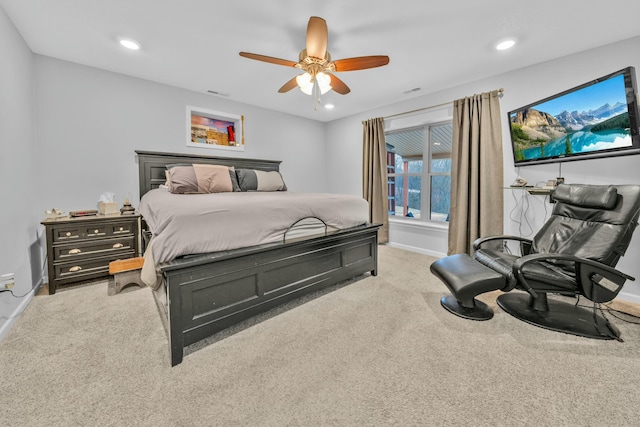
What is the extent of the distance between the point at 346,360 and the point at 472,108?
11.4 feet

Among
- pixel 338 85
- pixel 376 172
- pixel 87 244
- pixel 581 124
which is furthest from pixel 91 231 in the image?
pixel 581 124

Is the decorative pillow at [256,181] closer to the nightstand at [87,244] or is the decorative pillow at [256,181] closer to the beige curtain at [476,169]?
the nightstand at [87,244]

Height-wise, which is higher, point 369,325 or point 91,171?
point 91,171

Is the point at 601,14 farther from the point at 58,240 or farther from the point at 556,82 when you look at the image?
the point at 58,240

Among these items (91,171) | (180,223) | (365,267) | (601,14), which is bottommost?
(365,267)

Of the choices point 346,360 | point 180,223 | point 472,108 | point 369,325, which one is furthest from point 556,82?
point 180,223

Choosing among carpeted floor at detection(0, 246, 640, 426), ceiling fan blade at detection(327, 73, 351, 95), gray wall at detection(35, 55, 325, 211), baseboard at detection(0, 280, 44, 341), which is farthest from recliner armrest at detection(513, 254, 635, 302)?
gray wall at detection(35, 55, 325, 211)

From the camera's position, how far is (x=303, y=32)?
2352mm

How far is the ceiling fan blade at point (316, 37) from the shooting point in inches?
75.5

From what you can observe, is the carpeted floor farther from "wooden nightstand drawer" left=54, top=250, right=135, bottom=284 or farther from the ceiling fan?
the ceiling fan

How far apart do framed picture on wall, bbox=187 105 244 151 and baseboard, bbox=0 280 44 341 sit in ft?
7.77

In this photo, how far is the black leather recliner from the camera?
1.82 metres

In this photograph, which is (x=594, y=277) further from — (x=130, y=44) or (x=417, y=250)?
(x=130, y=44)

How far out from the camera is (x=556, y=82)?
287cm
